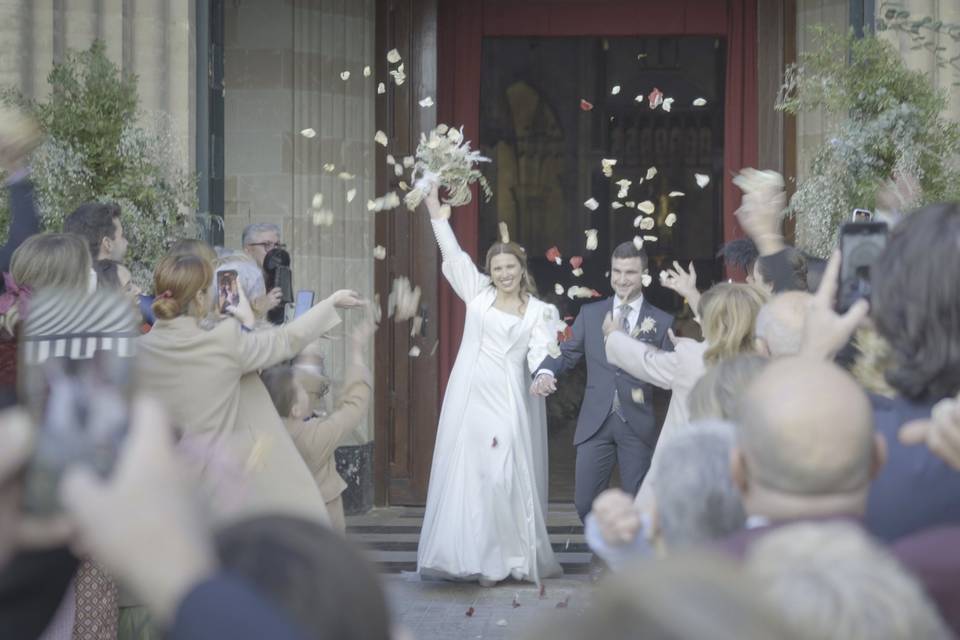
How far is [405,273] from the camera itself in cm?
1144

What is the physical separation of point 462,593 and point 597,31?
4.61 m

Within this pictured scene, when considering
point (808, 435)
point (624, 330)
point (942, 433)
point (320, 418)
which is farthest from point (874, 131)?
point (808, 435)

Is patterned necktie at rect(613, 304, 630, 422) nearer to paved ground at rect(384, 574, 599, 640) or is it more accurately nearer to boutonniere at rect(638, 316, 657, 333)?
boutonniere at rect(638, 316, 657, 333)

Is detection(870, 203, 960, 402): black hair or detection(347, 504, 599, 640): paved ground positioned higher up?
detection(870, 203, 960, 402): black hair

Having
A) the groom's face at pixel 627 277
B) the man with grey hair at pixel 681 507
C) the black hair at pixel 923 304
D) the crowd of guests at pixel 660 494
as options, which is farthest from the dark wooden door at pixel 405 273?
the man with grey hair at pixel 681 507

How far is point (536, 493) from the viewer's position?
9055 mm

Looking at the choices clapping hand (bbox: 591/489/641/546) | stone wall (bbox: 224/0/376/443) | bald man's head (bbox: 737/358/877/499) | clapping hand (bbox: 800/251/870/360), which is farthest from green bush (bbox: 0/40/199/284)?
bald man's head (bbox: 737/358/877/499)

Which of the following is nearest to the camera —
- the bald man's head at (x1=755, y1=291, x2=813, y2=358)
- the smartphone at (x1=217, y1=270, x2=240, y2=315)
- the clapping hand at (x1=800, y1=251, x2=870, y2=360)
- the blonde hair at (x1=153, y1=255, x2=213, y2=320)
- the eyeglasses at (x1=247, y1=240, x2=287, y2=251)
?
the clapping hand at (x1=800, y1=251, x2=870, y2=360)

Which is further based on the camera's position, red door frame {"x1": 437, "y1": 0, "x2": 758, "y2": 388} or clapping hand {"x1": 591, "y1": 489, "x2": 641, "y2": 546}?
red door frame {"x1": 437, "y1": 0, "x2": 758, "y2": 388}

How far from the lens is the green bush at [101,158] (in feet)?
25.3

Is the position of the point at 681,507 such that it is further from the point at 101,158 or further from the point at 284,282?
the point at 284,282

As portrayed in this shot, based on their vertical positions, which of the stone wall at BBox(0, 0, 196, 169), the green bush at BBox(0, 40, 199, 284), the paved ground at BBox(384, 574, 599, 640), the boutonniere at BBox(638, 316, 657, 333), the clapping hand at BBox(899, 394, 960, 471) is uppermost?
the stone wall at BBox(0, 0, 196, 169)

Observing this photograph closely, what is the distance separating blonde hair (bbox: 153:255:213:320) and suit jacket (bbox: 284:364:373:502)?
2.23ft

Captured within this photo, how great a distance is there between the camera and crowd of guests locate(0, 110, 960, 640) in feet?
5.23
